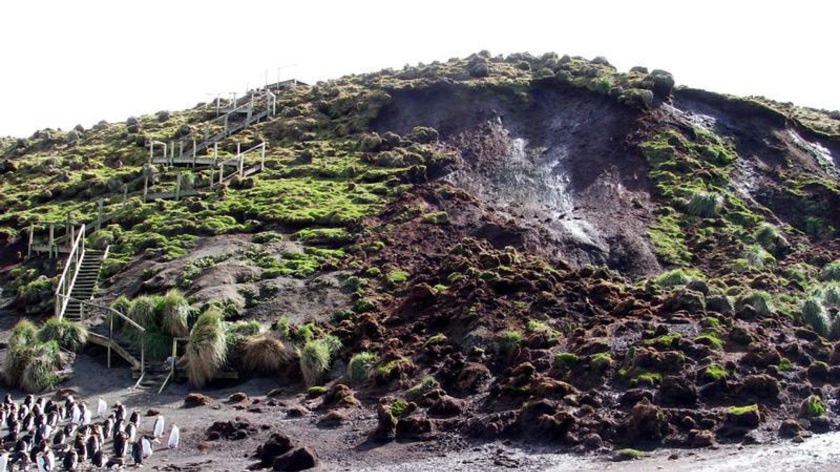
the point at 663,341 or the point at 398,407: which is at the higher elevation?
the point at 663,341

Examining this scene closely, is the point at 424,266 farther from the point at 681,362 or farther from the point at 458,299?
the point at 681,362

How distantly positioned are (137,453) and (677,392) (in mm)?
16903

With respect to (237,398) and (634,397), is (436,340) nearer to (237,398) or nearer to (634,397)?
(237,398)

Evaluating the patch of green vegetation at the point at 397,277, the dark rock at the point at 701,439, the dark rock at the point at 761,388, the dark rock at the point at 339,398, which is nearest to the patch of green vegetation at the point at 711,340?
the dark rock at the point at 761,388

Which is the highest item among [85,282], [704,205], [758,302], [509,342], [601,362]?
[704,205]

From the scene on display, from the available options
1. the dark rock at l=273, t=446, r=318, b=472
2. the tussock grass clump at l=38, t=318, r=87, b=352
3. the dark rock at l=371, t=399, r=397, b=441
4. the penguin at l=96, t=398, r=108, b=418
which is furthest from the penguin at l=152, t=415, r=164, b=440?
the tussock grass clump at l=38, t=318, r=87, b=352

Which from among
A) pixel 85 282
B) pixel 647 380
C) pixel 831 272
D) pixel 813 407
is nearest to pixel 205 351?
pixel 85 282

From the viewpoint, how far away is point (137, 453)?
1193 inches

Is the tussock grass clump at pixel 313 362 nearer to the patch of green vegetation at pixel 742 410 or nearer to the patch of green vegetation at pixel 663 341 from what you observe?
the patch of green vegetation at pixel 663 341

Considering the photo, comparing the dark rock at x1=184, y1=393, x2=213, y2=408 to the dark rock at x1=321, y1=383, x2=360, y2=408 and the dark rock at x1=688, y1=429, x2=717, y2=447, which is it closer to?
the dark rock at x1=321, y1=383, x2=360, y2=408

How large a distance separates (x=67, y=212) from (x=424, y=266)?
76.2ft

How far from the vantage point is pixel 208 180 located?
5944cm

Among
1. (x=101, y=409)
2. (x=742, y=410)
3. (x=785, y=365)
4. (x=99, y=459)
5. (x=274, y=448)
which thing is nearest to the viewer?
(x=274, y=448)

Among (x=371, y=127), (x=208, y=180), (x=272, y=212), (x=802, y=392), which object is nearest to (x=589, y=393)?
(x=802, y=392)
